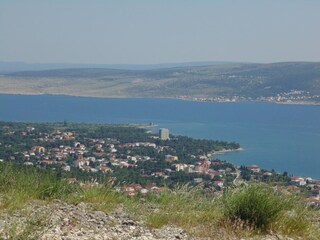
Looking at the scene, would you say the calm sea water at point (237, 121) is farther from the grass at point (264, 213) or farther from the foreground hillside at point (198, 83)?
the grass at point (264, 213)

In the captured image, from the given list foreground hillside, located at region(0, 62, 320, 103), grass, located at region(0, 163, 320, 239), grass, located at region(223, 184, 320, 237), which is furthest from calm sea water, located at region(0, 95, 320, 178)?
grass, located at region(223, 184, 320, 237)

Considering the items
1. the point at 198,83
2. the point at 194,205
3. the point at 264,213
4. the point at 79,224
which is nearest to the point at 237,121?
the point at 198,83

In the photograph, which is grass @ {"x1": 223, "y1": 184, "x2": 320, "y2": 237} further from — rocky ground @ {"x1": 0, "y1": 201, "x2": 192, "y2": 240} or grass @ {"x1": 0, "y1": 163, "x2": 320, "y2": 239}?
rocky ground @ {"x1": 0, "y1": 201, "x2": 192, "y2": 240}

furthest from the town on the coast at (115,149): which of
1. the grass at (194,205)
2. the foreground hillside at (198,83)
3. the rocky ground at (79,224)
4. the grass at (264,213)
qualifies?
the foreground hillside at (198,83)

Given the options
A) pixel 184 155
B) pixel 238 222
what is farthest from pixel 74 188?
pixel 184 155

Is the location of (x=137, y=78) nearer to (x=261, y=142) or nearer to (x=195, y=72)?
(x=195, y=72)

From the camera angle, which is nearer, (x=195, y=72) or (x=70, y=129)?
(x=70, y=129)
